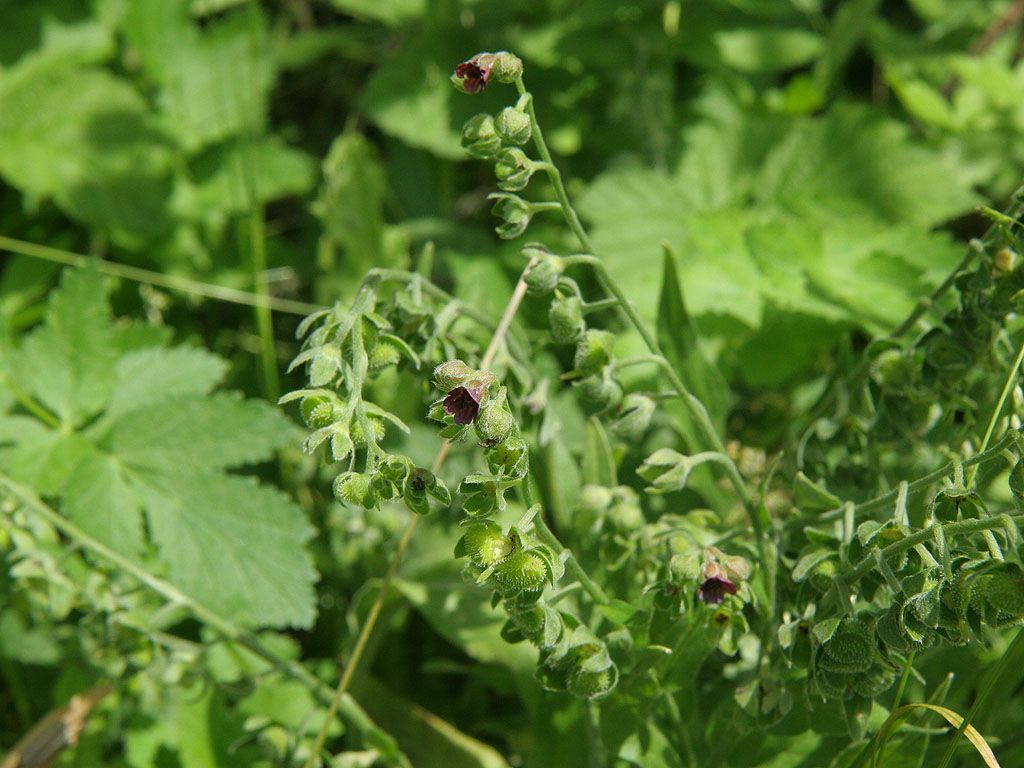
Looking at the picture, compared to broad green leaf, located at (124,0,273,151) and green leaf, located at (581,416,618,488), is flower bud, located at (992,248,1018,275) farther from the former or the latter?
broad green leaf, located at (124,0,273,151)

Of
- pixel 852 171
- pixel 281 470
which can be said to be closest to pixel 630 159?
pixel 852 171

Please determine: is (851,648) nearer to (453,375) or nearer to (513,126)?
(453,375)

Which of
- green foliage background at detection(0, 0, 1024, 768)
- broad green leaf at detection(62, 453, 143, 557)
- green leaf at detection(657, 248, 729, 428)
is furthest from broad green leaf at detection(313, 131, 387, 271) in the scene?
green leaf at detection(657, 248, 729, 428)

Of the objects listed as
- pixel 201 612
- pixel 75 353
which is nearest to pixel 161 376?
pixel 75 353

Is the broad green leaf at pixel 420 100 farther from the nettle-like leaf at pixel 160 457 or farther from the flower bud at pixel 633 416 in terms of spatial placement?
the flower bud at pixel 633 416

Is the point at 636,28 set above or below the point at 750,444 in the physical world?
above

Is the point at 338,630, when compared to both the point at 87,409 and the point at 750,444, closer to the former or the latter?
the point at 87,409

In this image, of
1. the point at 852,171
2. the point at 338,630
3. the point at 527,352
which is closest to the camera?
the point at 527,352
